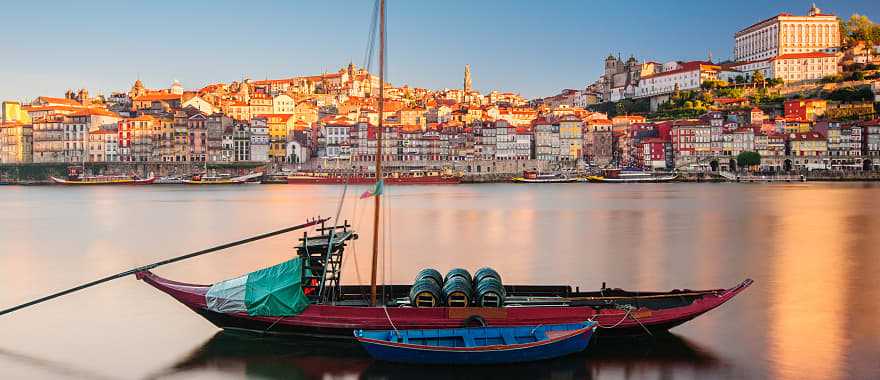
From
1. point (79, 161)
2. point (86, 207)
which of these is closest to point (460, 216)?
point (86, 207)

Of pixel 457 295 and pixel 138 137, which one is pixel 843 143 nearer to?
pixel 138 137

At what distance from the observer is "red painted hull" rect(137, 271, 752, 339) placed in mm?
11625

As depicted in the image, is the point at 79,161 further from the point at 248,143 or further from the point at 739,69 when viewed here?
the point at 739,69

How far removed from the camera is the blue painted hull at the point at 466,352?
11.0 m

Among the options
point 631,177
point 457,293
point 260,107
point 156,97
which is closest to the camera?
point 457,293

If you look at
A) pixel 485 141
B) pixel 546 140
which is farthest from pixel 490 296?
pixel 546 140

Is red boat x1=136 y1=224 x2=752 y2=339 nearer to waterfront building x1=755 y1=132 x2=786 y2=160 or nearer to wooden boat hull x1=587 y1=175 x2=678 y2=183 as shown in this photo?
wooden boat hull x1=587 y1=175 x2=678 y2=183

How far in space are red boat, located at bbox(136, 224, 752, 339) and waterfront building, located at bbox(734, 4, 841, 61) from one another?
10422 cm

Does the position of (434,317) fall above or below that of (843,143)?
below

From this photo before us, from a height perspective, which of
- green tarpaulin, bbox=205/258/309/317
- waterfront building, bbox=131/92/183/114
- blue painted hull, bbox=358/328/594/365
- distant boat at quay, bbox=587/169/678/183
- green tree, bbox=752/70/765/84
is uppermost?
green tree, bbox=752/70/765/84

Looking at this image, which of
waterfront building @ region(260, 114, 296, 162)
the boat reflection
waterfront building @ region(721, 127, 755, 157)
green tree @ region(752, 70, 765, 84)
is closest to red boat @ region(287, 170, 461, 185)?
waterfront building @ region(260, 114, 296, 162)

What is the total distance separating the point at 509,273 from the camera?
21703 millimetres

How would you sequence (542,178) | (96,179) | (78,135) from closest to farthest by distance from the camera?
(542,178), (96,179), (78,135)

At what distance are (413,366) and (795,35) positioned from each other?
109 meters
